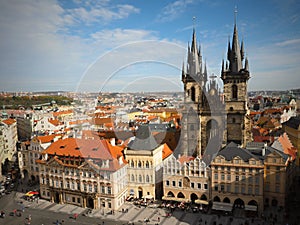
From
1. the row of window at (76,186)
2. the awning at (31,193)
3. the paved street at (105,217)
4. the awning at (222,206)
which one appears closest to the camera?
the paved street at (105,217)

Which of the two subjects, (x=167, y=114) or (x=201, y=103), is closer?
(x=201, y=103)

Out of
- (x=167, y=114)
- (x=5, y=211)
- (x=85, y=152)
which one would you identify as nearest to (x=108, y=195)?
(x=85, y=152)

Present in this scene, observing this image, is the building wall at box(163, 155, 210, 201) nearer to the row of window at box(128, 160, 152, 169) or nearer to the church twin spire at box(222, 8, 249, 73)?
the row of window at box(128, 160, 152, 169)

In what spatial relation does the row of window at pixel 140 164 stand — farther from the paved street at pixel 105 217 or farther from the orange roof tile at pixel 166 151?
the paved street at pixel 105 217

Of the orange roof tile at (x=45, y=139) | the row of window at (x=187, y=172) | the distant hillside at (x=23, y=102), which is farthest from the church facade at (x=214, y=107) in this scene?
the distant hillside at (x=23, y=102)

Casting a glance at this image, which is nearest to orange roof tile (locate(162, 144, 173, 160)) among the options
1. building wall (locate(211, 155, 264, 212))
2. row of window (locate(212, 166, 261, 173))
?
building wall (locate(211, 155, 264, 212))

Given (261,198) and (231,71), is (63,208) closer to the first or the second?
(261,198)
